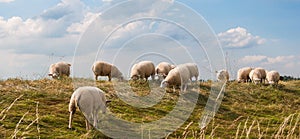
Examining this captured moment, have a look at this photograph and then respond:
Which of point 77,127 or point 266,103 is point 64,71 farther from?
point 77,127

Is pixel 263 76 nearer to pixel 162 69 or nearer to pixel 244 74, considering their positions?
pixel 244 74

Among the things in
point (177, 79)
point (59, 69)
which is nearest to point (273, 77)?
point (177, 79)

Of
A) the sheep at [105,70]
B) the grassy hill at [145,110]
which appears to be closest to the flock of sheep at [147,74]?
the sheep at [105,70]

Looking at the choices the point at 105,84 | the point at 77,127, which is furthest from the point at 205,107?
the point at 77,127

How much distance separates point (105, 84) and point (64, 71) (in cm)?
639

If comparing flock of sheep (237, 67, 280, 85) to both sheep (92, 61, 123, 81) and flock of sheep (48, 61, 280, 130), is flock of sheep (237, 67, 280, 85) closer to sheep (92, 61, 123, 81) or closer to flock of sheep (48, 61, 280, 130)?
flock of sheep (48, 61, 280, 130)

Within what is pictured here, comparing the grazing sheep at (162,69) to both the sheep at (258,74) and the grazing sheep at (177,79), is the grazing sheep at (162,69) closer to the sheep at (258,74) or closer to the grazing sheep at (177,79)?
the grazing sheep at (177,79)

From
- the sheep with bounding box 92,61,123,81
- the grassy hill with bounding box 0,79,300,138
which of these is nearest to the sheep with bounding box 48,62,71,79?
the sheep with bounding box 92,61,123,81

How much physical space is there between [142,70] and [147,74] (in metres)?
0.39

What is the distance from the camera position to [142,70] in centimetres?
1920

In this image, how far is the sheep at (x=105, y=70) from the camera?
2034 centimetres

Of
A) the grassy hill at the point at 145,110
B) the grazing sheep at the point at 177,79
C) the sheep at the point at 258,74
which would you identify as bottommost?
the grassy hill at the point at 145,110

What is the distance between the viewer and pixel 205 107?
51.4 ft

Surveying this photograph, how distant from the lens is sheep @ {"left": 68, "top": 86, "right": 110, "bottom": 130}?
10008 millimetres
